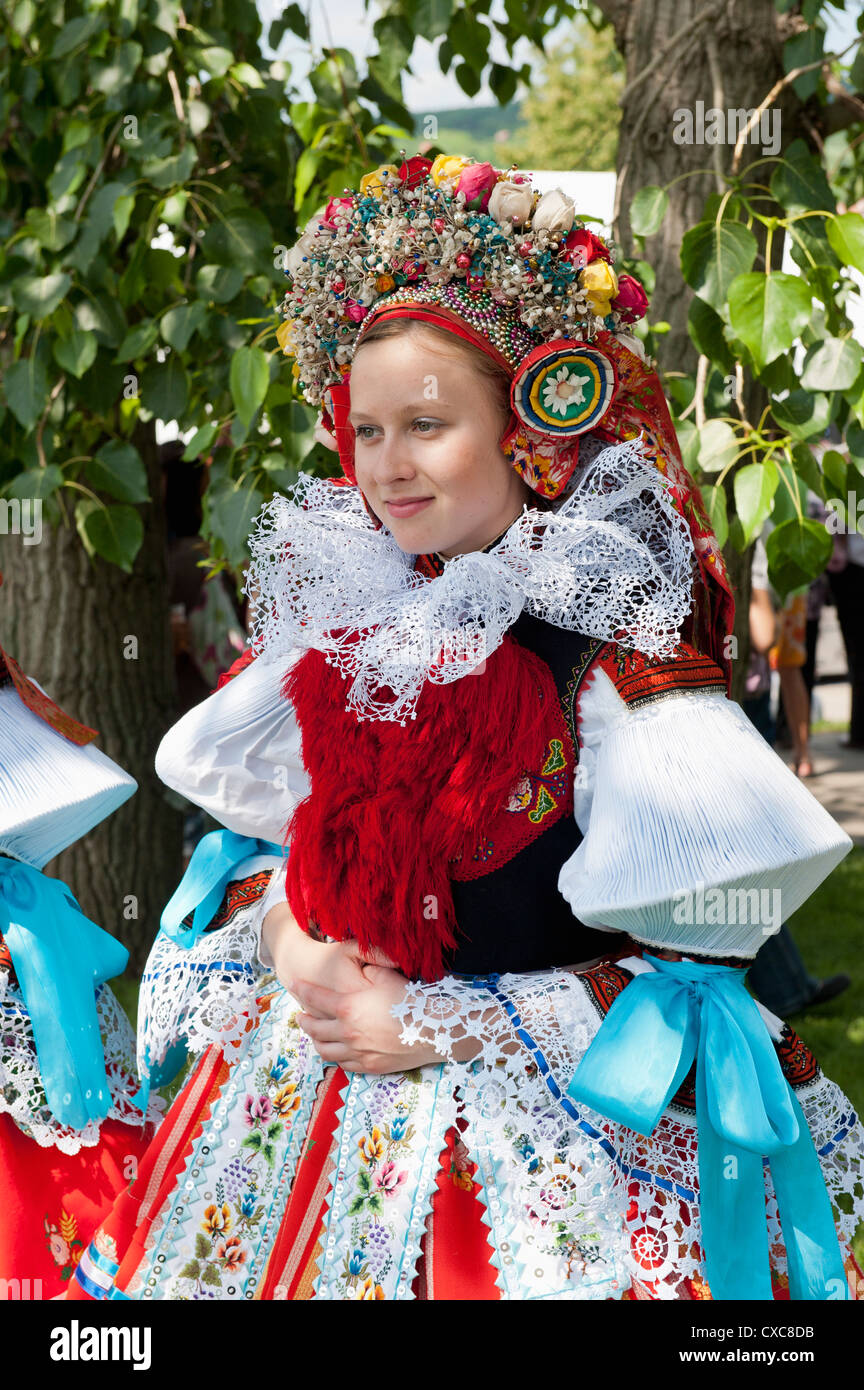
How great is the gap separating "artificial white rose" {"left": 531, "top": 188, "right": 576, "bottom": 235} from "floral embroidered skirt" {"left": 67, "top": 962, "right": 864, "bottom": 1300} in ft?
2.63

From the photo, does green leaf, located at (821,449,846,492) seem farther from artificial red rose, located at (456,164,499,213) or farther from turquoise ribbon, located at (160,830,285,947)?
turquoise ribbon, located at (160,830,285,947)

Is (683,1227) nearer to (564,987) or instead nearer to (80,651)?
(564,987)

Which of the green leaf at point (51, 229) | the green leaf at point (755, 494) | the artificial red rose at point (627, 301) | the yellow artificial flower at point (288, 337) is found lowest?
the green leaf at point (755, 494)

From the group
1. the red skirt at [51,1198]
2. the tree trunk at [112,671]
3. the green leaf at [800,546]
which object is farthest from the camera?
the tree trunk at [112,671]

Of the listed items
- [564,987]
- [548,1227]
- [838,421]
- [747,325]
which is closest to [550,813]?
[564,987]

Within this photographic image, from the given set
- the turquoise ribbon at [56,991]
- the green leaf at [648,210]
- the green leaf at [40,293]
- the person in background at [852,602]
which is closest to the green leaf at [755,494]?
the green leaf at [648,210]

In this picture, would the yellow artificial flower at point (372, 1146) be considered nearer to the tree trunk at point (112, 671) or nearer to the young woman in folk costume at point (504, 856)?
the young woman in folk costume at point (504, 856)

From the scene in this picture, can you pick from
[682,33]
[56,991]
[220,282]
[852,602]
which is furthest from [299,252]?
[852,602]

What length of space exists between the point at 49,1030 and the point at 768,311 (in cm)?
151

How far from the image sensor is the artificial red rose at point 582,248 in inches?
57.2

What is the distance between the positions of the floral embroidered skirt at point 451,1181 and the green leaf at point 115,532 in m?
1.51

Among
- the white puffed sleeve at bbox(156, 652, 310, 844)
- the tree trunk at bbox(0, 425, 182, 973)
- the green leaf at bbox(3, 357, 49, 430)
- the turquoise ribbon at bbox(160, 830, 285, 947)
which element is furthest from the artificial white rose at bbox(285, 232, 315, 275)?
the tree trunk at bbox(0, 425, 182, 973)

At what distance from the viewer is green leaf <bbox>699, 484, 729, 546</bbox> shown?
2.21 metres

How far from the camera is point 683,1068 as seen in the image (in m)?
1.34
